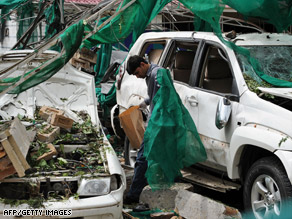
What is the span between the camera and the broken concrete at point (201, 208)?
5.05 m

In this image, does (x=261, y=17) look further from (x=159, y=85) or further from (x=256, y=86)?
(x=159, y=85)

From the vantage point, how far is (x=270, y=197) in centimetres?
481

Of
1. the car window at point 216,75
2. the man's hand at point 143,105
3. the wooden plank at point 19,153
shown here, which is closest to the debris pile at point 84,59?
the man's hand at point 143,105

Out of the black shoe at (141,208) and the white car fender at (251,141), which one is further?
the black shoe at (141,208)

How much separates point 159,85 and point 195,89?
0.61 m

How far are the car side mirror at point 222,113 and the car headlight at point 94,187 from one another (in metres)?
1.59

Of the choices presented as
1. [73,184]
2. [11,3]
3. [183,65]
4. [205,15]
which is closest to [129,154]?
[183,65]

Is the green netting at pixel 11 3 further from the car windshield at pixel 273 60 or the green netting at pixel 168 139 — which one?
the car windshield at pixel 273 60

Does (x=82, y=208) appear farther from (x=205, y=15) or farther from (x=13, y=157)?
(x=205, y=15)

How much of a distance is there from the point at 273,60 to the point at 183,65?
158cm

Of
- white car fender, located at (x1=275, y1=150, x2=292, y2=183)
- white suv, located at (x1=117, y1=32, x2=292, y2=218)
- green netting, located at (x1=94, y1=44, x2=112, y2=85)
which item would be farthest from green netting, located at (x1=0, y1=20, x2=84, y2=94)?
green netting, located at (x1=94, y1=44, x2=112, y2=85)

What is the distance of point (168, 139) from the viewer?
5617mm

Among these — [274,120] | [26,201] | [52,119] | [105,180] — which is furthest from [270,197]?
[52,119]

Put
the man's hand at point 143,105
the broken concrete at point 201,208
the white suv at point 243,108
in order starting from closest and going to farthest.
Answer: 1. the white suv at point 243,108
2. the broken concrete at point 201,208
3. the man's hand at point 143,105
